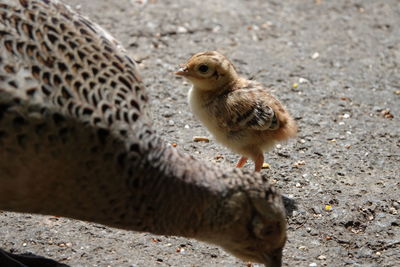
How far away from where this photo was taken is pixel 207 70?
4691 millimetres

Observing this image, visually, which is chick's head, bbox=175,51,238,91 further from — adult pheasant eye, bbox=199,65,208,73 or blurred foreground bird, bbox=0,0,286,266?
blurred foreground bird, bbox=0,0,286,266

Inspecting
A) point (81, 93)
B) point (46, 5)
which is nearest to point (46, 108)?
point (81, 93)

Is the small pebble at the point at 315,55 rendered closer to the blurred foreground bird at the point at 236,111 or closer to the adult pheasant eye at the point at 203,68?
the blurred foreground bird at the point at 236,111

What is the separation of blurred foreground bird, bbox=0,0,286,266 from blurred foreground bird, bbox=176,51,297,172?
115 centimetres

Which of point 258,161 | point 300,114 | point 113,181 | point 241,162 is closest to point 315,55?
point 300,114

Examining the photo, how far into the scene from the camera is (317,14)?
24.6 feet

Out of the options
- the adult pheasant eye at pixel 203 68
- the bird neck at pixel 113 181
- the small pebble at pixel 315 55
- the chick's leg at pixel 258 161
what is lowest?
the bird neck at pixel 113 181

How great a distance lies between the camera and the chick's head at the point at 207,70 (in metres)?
4.69

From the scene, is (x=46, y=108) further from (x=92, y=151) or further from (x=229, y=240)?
(x=229, y=240)

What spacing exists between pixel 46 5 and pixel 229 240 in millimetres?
1725

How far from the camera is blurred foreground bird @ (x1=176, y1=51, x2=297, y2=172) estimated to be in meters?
4.62

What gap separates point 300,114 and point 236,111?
1198 mm

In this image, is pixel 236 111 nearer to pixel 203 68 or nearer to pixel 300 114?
pixel 203 68

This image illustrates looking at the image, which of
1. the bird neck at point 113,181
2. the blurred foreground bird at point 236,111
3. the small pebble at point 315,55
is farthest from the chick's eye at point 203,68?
the small pebble at point 315,55
